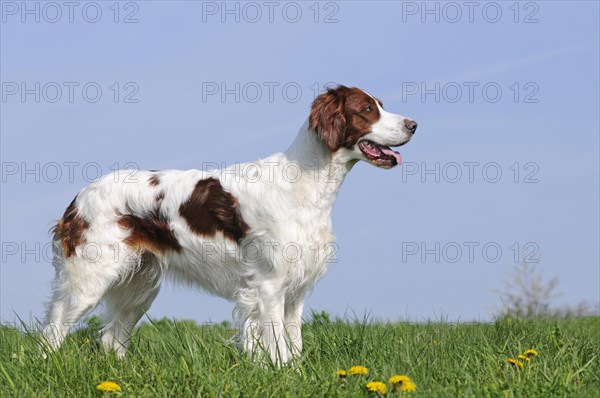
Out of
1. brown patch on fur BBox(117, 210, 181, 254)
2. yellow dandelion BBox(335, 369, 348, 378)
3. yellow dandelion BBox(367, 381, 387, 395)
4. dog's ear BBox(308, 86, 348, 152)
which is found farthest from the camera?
brown patch on fur BBox(117, 210, 181, 254)

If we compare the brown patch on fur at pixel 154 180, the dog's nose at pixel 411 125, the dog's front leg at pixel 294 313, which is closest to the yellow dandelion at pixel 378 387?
the dog's front leg at pixel 294 313

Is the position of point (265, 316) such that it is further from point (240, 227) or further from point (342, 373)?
point (342, 373)

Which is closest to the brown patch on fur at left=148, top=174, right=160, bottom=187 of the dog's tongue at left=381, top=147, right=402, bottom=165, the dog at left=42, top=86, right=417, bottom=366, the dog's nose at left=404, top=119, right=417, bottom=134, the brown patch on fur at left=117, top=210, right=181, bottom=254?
the dog at left=42, top=86, right=417, bottom=366

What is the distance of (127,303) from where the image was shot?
298 inches

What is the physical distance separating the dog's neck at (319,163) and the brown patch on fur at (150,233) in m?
1.31

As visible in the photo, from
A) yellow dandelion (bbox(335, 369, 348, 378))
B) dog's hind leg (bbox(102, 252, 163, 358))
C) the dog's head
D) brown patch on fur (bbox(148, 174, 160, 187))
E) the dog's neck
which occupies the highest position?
the dog's head

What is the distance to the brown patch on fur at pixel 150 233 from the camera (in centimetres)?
686

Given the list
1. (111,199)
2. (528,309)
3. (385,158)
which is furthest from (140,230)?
→ (528,309)

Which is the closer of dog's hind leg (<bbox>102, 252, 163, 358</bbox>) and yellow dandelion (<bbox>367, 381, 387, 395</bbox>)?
yellow dandelion (<bbox>367, 381, 387, 395</bbox>)

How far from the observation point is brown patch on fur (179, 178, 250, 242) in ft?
21.8

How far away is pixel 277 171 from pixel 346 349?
1.60 m

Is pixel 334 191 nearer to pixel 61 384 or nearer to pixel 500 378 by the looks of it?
pixel 500 378

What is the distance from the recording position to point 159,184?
6906mm

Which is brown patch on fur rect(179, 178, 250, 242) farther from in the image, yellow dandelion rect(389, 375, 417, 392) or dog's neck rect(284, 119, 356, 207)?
yellow dandelion rect(389, 375, 417, 392)
